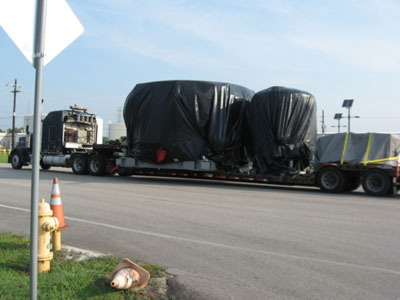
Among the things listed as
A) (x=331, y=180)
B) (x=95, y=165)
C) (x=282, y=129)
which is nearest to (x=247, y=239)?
(x=331, y=180)

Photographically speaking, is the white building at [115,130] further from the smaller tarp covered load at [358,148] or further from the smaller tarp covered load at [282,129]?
the smaller tarp covered load at [358,148]

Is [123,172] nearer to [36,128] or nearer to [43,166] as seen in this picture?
[43,166]

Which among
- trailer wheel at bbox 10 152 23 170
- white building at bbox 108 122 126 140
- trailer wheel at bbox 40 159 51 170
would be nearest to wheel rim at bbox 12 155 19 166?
trailer wheel at bbox 10 152 23 170

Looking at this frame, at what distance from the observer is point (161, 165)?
637 inches

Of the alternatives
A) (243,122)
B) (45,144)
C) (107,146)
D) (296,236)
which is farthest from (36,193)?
(45,144)

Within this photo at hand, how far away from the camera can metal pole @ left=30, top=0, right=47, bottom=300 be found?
3.15 meters

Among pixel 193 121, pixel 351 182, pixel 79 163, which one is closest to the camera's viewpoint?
pixel 351 182

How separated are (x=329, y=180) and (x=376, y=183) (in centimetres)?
149

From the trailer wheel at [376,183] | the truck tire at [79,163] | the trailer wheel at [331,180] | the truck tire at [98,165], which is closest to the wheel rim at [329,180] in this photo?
the trailer wheel at [331,180]

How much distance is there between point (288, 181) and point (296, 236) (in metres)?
7.64

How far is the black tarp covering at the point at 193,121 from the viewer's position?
1505 centimetres

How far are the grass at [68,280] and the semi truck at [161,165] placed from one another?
33.0ft

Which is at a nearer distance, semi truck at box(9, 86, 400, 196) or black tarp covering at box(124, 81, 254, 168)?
semi truck at box(9, 86, 400, 196)

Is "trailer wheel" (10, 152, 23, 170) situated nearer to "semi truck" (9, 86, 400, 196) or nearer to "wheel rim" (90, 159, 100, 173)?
"semi truck" (9, 86, 400, 196)
